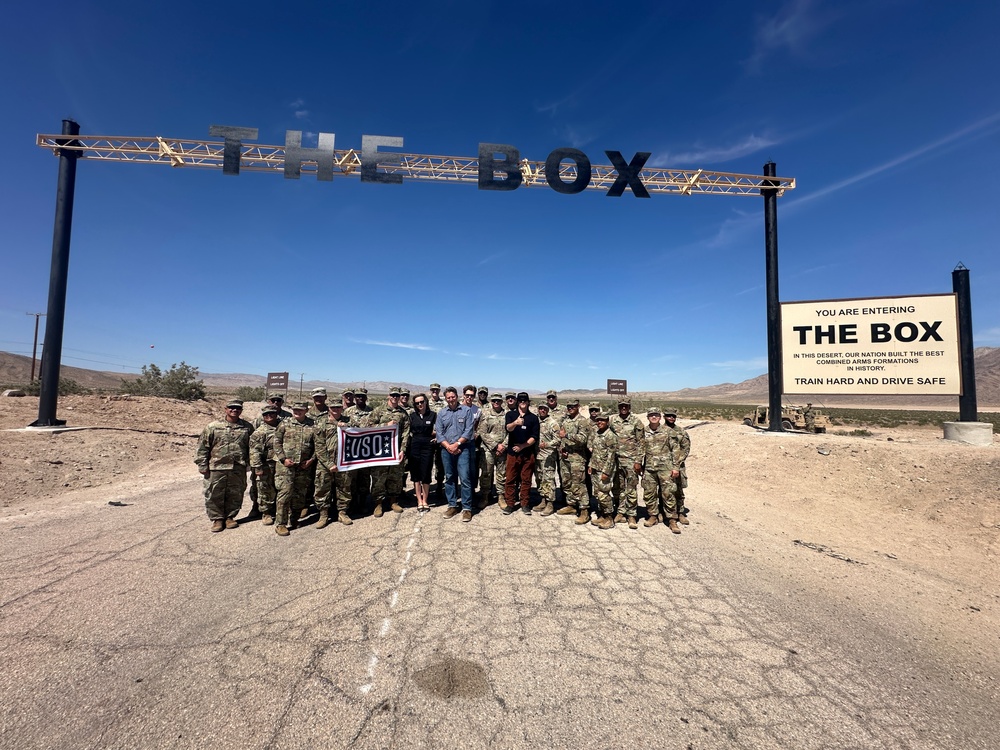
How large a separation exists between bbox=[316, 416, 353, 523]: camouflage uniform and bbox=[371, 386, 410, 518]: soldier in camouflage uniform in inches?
18.3

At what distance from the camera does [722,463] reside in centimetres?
1219

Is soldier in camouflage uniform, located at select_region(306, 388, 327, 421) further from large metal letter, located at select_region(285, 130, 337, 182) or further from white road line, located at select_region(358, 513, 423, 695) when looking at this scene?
large metal letter, located at select_region(285, 130, 337, 182)

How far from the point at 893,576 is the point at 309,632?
22.8ft

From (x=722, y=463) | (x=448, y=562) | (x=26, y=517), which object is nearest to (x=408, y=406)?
(x=448, y=562)

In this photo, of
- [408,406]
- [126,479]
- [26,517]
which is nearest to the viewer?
[26,517]

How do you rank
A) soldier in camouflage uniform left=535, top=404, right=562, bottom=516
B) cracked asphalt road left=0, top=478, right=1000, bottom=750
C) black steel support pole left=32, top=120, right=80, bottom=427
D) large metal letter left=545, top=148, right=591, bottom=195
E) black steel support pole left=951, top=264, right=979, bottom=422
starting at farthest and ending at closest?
large metal letter left=545, top=148, right=591, bottom=195, black steel support pole left=32, top=120, right=80, bottom=427, black steel support pole left=951, top=264, right=979, bottom=422, soldier in camouflage uniform left=535, top=404, right=562, bottom=516, cracked asphalt road left=0, top=478, right=1000, bottom=750

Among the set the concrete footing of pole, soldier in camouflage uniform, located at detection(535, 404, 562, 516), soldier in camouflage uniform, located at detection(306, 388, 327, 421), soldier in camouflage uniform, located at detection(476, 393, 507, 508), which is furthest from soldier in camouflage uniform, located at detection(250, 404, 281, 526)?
the concrete footing of pole

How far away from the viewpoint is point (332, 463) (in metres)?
6.20

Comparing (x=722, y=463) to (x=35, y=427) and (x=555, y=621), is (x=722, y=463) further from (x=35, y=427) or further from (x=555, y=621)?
(x=35, y=427)

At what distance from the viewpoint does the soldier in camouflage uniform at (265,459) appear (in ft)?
19.7

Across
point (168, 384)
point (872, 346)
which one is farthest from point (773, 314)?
point (168, 384)

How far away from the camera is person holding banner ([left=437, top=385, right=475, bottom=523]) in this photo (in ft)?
22.2

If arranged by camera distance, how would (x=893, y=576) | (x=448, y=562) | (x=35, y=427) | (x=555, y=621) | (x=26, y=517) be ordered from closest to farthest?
1. (x=555, y=621)
2. (x=448, y=562)
3. (x=893, y=576)
4. (x=26, y=517)
5. (x=35, y=427)

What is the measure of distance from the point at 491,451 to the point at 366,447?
2.17 m
